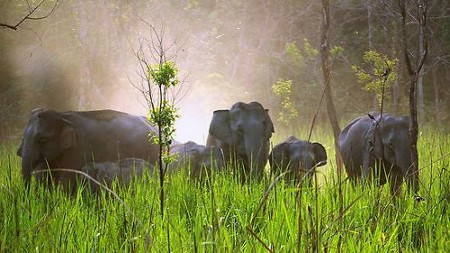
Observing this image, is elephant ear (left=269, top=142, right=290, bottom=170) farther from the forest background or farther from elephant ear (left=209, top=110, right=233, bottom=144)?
the forest background

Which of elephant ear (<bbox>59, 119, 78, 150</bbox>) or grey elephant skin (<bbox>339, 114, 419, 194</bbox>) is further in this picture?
elephant ear (<bbox>59, 119, 78, 150</bbox>)

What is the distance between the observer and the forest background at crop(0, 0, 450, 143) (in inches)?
821

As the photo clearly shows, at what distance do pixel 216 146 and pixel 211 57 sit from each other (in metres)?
17.8

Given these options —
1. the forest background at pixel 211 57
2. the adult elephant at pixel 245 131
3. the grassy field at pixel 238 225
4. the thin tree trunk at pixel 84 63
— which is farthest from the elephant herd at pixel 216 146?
the thin tree trunk at pixel 84 63

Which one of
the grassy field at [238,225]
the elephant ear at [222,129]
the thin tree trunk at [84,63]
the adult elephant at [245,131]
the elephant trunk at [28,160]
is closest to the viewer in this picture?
the grassy field at [238,225]

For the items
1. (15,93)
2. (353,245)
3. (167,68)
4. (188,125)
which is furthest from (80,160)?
(15,93)

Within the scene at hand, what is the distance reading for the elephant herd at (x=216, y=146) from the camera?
25.6ft

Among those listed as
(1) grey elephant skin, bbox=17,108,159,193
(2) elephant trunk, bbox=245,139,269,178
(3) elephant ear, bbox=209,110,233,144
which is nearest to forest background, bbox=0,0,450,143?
(1) grey elephant skin, bbox=17,108,159,193

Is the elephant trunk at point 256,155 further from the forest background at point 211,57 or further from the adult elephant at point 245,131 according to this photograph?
the forest background at point 211,57

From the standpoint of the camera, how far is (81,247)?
3.61 metres

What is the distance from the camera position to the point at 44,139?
8.30 m

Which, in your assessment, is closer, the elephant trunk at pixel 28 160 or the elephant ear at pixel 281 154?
the elephant trunk at pixel 28 160

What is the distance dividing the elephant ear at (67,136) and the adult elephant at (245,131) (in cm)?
188

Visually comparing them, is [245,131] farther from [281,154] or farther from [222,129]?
[281,154]
